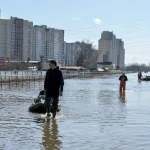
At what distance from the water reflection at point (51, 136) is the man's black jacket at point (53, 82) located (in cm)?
90

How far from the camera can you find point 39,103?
13492 mm

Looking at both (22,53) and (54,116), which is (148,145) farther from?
(22,53)

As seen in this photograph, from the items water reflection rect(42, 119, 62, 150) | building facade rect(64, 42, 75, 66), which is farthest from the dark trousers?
building facade rect(64, 42, 75, 66)

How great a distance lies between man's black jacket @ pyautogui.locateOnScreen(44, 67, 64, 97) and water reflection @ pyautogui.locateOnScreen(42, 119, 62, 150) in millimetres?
897

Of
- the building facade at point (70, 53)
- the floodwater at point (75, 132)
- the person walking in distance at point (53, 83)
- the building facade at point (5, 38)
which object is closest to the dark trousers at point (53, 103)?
the person walking in distance at point (53, 83)

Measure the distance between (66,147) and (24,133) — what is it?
178 centimetres

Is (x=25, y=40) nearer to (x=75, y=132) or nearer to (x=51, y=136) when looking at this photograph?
(x=75, y=132)

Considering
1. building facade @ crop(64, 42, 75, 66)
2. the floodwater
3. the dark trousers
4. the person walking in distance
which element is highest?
building facade @ crop(64, 42, 75, 66)

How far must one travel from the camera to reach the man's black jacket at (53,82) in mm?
11711

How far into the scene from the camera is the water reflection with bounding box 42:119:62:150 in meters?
7.99

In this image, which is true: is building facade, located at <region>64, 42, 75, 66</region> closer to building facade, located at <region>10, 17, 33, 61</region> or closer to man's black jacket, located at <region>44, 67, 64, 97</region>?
building facade, located at <region>10, 17, 33, 61</region>

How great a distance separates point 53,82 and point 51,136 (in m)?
2.88

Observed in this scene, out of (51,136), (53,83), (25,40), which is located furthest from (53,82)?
(25,40)

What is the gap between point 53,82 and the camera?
11.7 m
